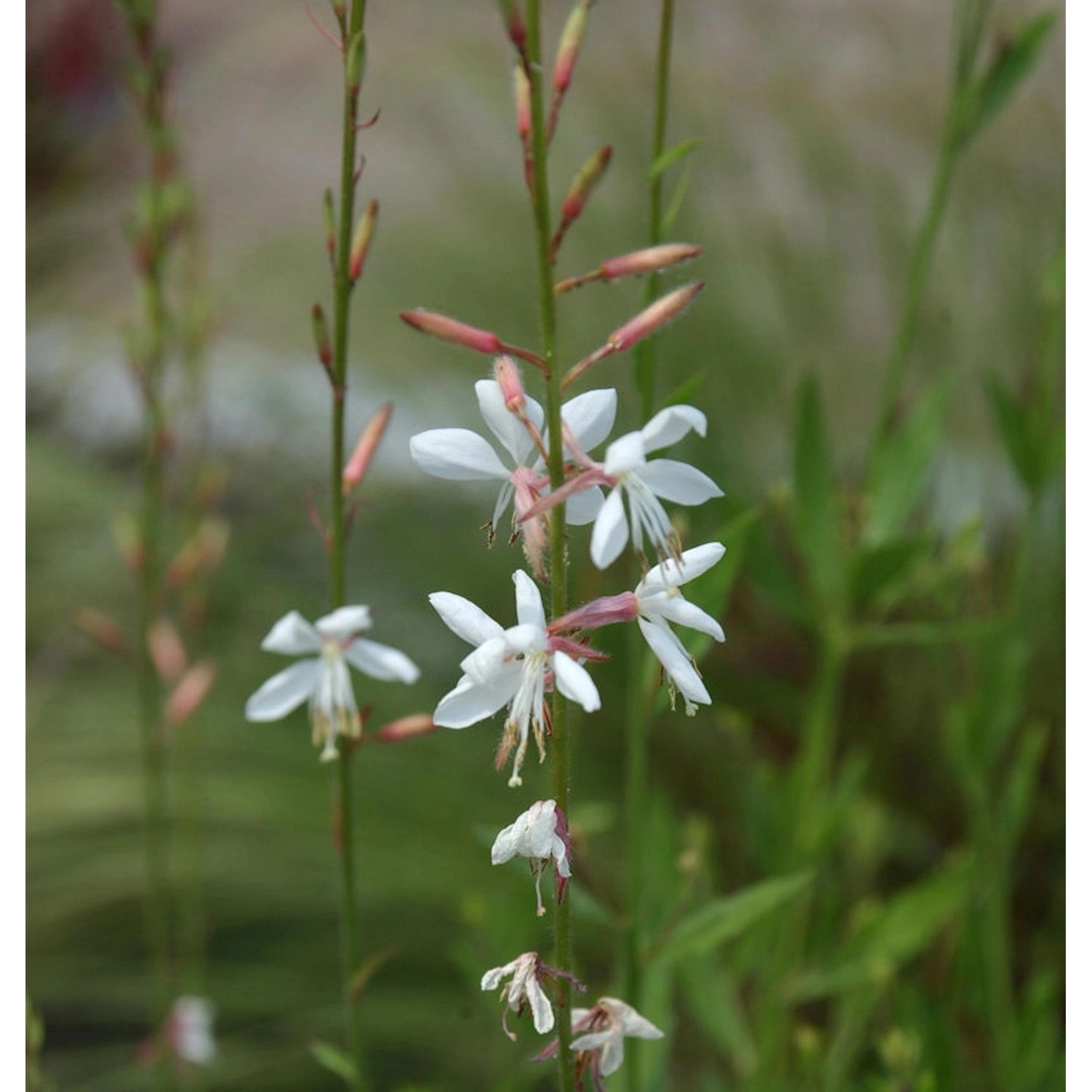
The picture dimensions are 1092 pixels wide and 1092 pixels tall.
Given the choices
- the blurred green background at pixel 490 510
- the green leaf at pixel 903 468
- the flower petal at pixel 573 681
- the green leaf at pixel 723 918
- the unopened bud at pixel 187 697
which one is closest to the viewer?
the flower petal at pixel 573 681

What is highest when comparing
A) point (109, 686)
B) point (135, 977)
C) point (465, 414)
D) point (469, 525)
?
point (465, 414)

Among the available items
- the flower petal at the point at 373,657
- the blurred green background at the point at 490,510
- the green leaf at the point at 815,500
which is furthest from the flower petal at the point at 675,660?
the blurred green background at the point at 490,510

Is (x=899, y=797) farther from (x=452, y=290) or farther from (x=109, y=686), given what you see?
(x=109, y=686)

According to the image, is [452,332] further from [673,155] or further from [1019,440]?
[1019,440]

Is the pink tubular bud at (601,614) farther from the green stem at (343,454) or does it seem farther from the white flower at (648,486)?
the green stem at (343,454)

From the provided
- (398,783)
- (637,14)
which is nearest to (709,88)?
(637,14)

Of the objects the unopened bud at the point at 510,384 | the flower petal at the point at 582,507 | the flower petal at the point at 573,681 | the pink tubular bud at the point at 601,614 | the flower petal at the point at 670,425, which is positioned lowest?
the flower petal at the point at 573,681

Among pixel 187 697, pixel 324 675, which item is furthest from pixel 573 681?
pixel 187 697
